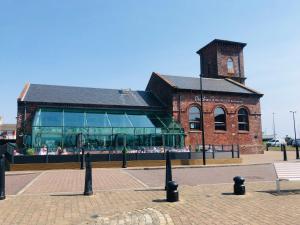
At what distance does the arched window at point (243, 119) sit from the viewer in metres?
34.9

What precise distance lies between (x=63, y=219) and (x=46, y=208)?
130cm

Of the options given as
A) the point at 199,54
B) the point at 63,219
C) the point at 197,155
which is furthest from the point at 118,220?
the point at 199,54

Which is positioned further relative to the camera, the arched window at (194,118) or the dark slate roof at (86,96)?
the arched window at (194,118)

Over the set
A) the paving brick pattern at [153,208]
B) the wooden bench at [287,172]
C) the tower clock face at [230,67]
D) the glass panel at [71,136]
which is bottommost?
the paving brick pattern at [153,208]

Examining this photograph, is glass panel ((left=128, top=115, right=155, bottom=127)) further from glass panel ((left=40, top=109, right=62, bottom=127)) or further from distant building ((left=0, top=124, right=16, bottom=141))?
distant building ((left=0, top=124, right=16, bottom=141))

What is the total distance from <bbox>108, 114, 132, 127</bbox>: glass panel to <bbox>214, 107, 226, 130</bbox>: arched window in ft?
33.3

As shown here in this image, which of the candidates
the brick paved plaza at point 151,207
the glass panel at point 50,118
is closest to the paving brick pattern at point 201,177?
the brick paved plaza at point 151,207

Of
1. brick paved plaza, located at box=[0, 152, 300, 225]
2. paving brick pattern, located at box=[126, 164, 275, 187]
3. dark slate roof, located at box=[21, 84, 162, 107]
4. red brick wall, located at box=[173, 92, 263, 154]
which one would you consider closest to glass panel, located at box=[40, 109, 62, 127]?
dark slate roof, located at box=[21, 84, 162, 107]

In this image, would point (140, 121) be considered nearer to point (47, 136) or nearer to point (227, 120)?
point (47, 136)

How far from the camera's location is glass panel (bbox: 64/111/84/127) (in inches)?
1035

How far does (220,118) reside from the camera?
3391 cm

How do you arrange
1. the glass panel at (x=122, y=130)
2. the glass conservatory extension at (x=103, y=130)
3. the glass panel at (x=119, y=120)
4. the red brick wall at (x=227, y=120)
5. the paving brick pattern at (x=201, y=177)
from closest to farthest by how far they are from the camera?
the paving brick pattern at (x=201, y=177), the glass conservatory extension at (x=103, y=130), the glass panel at (x=122, y=130), the glass panel at (x=119, y=120), the red brick wall at (x=227, y=120)

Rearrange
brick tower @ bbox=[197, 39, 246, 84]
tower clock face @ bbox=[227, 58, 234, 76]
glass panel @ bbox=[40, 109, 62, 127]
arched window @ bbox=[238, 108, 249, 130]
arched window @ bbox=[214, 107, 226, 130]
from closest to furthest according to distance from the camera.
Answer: glass panel @ bbox=[40, 109, 62, 127], arched window @ bbox=[214, 107, 226, 130], arched window @ bbox=[238, 108, 249, 130], brick tower @ bbox=[197, 39, 246, 84], tower clock face @ bbox=[227, 58, 234, 76]

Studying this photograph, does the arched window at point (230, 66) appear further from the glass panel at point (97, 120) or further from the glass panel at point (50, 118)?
the glass panel at point (50, 118)
